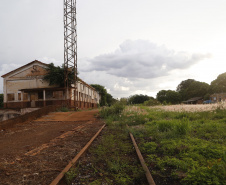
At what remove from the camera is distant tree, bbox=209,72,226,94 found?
56031mm

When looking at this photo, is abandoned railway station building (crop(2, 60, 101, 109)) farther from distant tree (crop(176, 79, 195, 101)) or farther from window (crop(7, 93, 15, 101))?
distant tree (crop(176, 79, 195, 101))

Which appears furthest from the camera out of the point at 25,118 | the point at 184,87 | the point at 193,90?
the point at 184,87

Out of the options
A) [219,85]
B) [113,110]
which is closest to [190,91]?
[219,85]

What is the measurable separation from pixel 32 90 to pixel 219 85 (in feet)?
181

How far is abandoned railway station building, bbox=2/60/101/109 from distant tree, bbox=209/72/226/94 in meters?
48.2

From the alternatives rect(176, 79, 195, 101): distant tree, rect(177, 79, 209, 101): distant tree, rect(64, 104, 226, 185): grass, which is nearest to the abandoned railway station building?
rect(64, 104, 226, 185): grass

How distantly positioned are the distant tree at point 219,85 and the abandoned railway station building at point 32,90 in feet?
158

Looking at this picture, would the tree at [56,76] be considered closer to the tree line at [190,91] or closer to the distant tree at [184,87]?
the tree line at [190,91]

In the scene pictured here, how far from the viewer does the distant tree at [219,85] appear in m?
56.0

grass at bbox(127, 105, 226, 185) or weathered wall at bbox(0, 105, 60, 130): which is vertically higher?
weathered wall at bbox(0, 105, 60, 130)

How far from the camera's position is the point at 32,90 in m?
26.3

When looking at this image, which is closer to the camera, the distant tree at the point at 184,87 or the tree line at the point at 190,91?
the tree line at the point at 190,91

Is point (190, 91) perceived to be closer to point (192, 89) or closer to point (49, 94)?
point (192, 89)

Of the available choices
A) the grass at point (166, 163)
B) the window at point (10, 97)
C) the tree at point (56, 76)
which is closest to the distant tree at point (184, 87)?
the tree at point (56, 76)
